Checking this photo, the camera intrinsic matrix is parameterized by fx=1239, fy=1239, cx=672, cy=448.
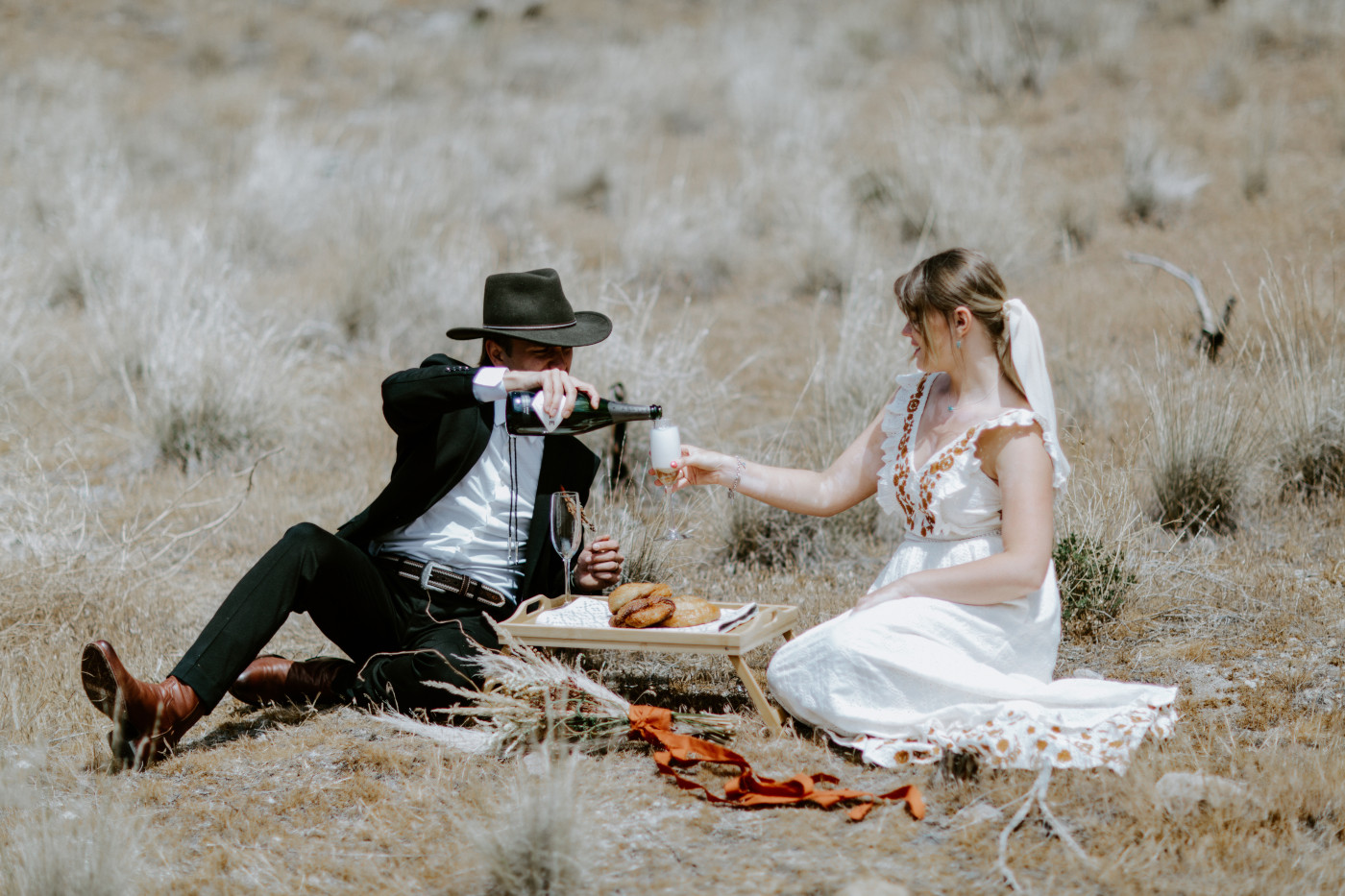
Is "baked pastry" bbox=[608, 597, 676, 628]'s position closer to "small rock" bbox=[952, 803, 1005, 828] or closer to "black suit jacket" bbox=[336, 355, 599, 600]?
"black suit jacket" bbox=[336, 355, 599, 600]

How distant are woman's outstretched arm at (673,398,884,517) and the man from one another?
1.47ft

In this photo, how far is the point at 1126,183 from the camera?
1032 centimetres

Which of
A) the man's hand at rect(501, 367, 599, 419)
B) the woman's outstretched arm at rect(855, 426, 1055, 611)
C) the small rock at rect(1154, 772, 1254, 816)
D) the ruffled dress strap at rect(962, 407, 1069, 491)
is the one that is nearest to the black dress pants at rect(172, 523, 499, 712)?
the man's hand at rect(501, 367, 599, 419)

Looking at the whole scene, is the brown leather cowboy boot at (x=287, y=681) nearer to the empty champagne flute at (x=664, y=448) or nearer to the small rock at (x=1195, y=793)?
the empty champagne flute at (x=664, y=448)

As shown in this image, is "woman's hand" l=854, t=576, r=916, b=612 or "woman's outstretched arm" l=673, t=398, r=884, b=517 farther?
"woman's outstretched arm" l=673, t=398, r=884, b=517

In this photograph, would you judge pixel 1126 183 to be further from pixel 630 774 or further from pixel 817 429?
pixel 630 774

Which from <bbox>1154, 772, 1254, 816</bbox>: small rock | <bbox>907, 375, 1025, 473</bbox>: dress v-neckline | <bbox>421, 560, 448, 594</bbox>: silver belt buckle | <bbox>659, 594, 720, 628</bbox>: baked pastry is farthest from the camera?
<bbox>421, 560, 448, 594</bbox>: silver belt buckle

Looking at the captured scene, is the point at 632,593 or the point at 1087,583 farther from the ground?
the point at 632,593

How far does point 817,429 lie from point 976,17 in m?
9.82

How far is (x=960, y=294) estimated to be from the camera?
3.62 metres

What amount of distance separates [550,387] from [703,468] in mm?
691

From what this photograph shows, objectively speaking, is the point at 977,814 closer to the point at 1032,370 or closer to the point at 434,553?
the point at 1032,370

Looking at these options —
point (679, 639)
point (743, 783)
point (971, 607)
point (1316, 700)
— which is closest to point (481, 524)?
point (679, 639)

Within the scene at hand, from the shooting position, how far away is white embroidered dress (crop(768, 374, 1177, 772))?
340 cm
